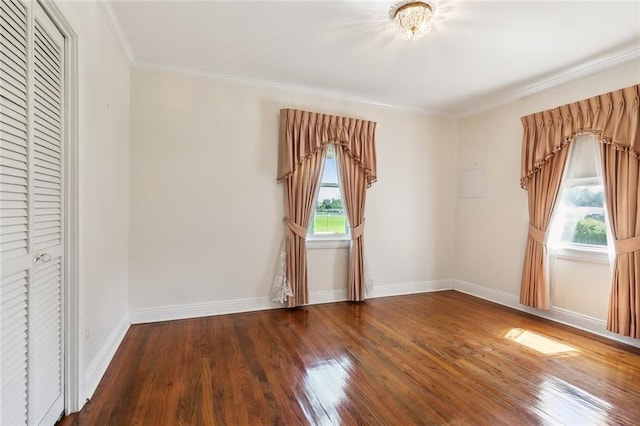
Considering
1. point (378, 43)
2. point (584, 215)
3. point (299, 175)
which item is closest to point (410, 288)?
point (584, 215)

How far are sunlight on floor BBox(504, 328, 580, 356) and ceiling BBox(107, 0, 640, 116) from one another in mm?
2768

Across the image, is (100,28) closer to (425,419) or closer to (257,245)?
(257,245)

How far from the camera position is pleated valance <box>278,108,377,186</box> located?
3662mm

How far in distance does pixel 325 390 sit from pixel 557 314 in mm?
3005

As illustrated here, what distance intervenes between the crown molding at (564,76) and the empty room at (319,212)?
26 mm

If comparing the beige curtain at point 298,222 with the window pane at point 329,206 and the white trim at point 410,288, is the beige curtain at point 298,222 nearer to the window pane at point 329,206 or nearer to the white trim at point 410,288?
the window pane at point 329,206

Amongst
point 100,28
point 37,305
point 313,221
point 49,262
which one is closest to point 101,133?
point 100,28

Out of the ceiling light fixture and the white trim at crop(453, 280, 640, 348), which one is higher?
the ceiling light fixture

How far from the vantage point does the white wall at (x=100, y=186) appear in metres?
1.89

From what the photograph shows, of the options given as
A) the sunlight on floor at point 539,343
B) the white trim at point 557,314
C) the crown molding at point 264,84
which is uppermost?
the crown molding at point 264,84

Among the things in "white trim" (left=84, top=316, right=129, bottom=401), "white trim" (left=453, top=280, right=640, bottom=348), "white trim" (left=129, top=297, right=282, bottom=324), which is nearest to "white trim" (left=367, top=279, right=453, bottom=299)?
"white trim" (left=453, top=280, right=640, bottom=348)

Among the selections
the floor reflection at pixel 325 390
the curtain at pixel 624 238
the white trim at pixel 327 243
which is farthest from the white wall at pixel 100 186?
the curtain at pixel 624 238

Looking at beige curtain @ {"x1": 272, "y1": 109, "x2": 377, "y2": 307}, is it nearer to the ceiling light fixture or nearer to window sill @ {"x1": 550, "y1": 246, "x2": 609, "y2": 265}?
the ceiling light fixture

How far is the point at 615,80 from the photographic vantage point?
117 inches
